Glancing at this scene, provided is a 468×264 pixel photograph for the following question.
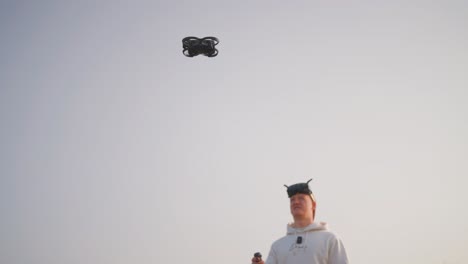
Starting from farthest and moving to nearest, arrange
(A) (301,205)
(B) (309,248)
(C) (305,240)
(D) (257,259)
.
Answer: (D) (257,259), (A) (301,205), (C) (305,240), (B) (309,248)

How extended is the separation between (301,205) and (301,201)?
0.06 meters

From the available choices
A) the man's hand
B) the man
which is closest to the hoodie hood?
the man

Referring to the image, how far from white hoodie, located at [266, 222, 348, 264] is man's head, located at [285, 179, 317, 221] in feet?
0.68

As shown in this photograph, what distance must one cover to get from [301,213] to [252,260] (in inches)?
66.4

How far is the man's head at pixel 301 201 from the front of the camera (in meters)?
4.84

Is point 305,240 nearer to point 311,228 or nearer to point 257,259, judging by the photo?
point 311,228

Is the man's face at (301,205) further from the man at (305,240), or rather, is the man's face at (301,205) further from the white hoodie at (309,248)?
the white hoodie at (309,248)

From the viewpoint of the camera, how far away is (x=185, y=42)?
1257 centimetres

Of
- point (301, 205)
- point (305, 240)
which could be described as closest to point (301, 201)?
point (301, 205)

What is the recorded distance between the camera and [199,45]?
12.5 metres

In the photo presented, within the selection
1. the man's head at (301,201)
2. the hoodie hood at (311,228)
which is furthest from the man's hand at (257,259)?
the man's head at (301,201)

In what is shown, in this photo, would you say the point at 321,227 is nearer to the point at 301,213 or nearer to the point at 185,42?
the point at 301,213

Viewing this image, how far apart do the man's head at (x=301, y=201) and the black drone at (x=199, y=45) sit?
29.1 ft

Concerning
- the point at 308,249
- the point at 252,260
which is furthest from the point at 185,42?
the point at 308,249
